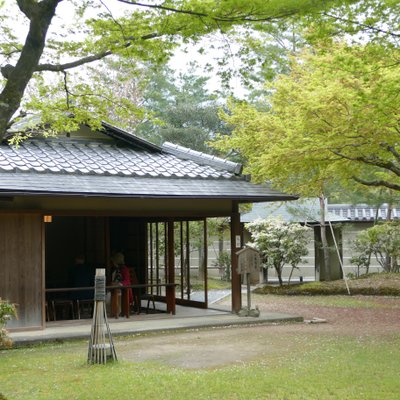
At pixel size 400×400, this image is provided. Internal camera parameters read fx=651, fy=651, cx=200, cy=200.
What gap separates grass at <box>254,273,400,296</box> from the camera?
20.3m

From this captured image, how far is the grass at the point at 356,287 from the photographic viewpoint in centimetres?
2028

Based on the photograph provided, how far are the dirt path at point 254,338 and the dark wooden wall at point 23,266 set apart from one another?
2.12m

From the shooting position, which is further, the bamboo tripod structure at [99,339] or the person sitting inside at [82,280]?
the person sitting inside at [82,280]

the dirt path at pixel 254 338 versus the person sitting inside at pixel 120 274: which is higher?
the person sitting inside at pixel 120 274

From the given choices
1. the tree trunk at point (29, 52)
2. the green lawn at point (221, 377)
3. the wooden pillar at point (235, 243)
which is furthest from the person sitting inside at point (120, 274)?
the tree trunk at point (29, 52)

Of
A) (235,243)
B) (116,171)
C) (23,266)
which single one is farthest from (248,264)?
(23,266)

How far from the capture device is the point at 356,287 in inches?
816

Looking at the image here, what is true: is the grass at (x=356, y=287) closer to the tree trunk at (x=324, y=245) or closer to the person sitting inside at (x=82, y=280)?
the tree trunk at (x=324, y=245)

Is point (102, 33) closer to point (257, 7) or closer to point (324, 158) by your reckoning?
point (257, 7)

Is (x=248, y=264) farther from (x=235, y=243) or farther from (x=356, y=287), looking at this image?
(x=356, y=287)

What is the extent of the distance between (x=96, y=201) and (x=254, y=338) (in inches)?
167

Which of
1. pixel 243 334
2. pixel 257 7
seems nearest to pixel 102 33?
pixel 257 7

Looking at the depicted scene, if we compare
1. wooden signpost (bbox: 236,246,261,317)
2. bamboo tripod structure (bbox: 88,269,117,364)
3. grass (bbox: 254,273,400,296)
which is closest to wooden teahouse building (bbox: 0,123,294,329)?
wooden signpost (bbox: 236,246,261,317)

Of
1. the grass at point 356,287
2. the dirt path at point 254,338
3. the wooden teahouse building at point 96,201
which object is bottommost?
the dirt path at point 254,338
